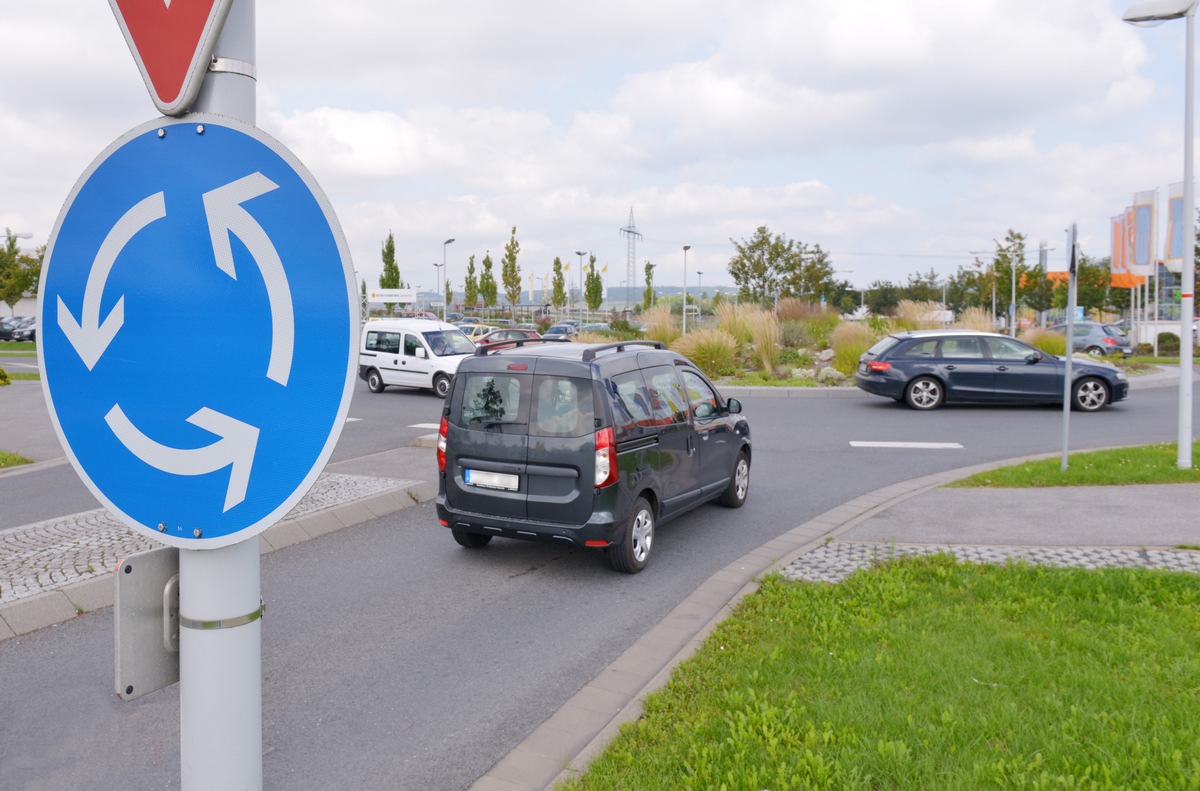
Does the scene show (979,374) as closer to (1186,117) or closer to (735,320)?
(1186,117)

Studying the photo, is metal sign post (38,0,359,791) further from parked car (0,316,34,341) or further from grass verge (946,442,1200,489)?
parked car (0,316,34,341)

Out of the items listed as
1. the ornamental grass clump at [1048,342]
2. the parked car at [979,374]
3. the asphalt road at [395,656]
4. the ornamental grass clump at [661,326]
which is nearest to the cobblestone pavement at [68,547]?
the asphalt road at [395,656]

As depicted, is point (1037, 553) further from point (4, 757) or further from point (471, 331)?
point (471, 331)

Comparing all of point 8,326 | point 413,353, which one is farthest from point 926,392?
point 8,326

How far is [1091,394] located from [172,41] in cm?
1948

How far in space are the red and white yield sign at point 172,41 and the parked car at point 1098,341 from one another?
117 ft

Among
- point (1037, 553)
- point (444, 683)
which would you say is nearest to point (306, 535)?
point (444, 683)

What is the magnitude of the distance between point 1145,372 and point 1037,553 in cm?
2336

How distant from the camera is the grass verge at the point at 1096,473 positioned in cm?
992

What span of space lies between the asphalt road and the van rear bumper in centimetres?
33

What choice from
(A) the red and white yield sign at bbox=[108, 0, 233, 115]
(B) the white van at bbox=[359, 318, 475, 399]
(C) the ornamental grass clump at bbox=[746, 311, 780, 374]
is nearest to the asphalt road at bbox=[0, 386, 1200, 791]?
(A) the red and white yield sign at bbox=[108, 0, 233, 115]

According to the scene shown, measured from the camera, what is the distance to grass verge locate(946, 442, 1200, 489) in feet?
32.6

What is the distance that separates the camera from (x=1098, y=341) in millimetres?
34656

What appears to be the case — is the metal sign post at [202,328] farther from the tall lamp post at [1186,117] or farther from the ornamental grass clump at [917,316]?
the ornamental grass clump at [917,316]
